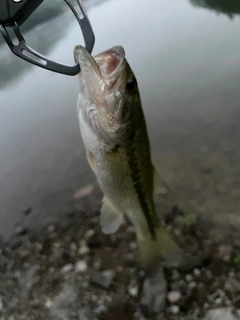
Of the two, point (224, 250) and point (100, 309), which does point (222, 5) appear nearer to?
point (224, 250)

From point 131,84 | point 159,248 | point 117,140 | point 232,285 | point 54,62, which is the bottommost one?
point 232,285

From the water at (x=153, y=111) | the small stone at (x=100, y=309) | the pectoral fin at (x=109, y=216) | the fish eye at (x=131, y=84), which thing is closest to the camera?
the fish eye at (x=131, y=84)

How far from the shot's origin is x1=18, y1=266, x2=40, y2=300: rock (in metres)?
1.55

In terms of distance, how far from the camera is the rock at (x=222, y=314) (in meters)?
1.35

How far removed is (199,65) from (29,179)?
110 centimetres

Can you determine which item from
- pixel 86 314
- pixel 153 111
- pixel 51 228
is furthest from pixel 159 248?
pixel 153 111

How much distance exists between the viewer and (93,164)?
1.03m

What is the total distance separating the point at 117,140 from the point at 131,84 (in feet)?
0.45

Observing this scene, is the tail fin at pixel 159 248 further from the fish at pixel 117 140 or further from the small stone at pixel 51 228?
the small stone at pixel 51 228

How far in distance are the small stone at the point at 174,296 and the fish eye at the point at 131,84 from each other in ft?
2.62

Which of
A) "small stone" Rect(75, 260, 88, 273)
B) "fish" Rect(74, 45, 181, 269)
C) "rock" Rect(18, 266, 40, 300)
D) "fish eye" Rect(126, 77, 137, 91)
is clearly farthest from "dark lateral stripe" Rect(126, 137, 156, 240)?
"rock" Rect(18, 266, 40, 300)

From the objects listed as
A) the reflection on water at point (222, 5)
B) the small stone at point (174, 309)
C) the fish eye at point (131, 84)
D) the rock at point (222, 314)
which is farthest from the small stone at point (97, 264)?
the reflection on water at point (222, 5)

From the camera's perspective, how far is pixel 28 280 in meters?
1.59

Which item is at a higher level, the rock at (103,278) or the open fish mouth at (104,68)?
the open fish mouth at (104,68)
